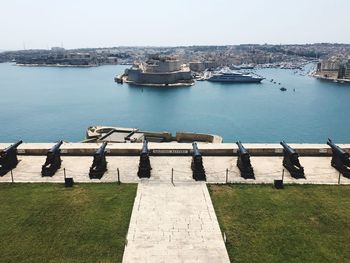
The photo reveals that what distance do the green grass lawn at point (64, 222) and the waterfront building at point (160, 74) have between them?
10623 cm

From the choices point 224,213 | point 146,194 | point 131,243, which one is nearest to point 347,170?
point 224,213

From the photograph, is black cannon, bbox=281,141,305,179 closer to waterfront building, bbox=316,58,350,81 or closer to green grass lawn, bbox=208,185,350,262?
green grass lawn, bbox=208,185,350,262

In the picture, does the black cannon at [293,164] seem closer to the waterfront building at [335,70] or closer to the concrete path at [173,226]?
the concrete path at [173,226]

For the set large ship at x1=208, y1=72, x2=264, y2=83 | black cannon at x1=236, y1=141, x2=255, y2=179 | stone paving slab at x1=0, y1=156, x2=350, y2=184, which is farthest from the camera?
large ship at x1=208, y1=72, x2=264, y2=83

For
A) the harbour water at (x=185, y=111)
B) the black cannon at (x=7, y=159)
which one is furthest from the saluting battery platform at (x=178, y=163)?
the harbour water at (x=185, y=111)

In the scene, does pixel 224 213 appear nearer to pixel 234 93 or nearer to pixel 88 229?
pixel 88 229

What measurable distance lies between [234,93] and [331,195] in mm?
88382

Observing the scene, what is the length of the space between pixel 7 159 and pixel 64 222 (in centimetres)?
660

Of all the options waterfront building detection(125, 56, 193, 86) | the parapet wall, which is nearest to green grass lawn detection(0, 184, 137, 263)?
the parapet wall

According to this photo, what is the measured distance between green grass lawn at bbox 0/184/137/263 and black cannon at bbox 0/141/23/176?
175 centimetres

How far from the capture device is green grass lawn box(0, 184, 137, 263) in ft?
36.4

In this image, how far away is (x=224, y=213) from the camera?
44.2ft

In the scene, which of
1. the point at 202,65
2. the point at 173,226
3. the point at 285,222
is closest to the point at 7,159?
the point at 173,226

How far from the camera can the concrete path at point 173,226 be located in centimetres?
1101
